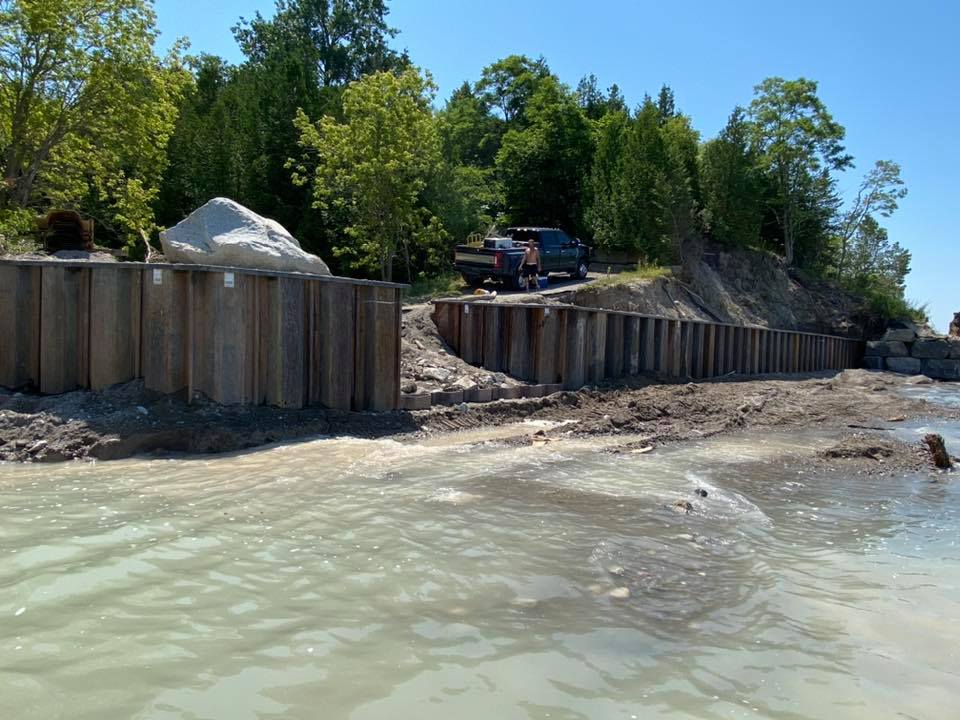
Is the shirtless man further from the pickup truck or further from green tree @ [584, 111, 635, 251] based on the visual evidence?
green tree @ [584, 111, 635, 251]

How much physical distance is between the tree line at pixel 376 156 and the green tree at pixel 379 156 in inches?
2.7

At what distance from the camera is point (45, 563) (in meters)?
4.99

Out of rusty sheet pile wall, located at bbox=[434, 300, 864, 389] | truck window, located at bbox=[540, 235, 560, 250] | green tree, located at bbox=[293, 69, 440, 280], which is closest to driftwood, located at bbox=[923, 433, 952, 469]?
rusty sheet pile wall, located at bbox=[434, 300, 864, 389]

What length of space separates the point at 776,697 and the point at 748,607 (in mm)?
1248

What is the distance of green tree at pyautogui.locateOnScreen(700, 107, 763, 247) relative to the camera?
38.6m

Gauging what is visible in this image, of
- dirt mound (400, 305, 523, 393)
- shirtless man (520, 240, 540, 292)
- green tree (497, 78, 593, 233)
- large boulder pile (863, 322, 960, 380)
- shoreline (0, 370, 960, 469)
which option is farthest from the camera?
green tree (497, 78, 593, 233)

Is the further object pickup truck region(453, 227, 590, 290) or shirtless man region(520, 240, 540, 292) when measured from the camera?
shirtless man region(520, 240, 540, 292)

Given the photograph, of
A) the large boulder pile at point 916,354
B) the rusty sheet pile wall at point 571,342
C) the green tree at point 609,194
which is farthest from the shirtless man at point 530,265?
the large boulder pile at point 916,354

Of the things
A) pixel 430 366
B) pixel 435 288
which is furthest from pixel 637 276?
pixel 430 366

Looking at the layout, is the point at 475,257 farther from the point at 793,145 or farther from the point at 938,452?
the point at 793,145

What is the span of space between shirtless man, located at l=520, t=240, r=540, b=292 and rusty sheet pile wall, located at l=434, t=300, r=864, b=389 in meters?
5.66

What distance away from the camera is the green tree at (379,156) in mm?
24094

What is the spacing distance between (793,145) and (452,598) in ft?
140

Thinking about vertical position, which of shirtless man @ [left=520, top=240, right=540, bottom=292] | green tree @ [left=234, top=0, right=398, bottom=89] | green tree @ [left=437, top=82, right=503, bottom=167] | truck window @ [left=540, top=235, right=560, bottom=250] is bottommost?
shirtless man @ [left=520, top=240, right=540, bottom=292]
